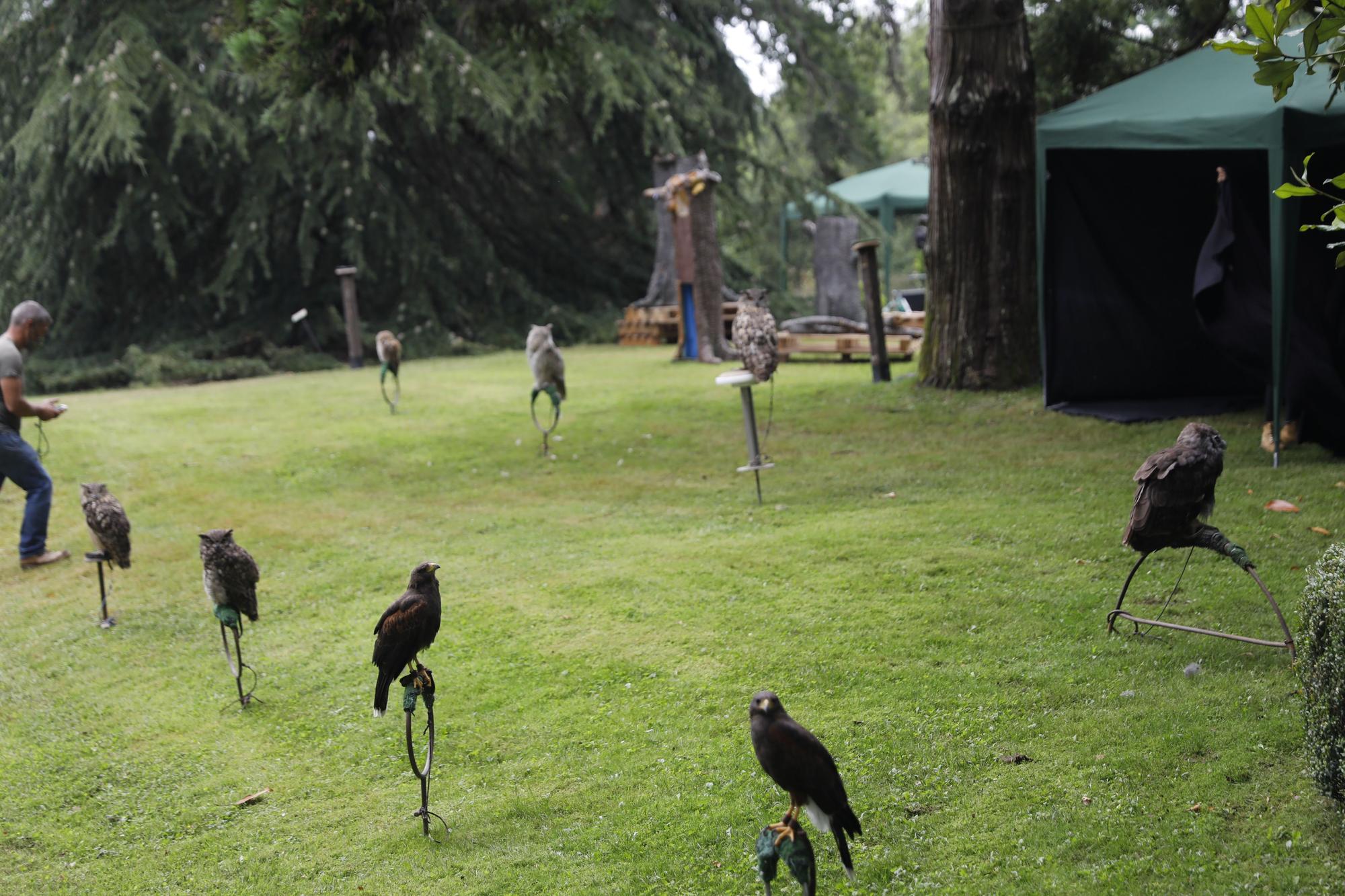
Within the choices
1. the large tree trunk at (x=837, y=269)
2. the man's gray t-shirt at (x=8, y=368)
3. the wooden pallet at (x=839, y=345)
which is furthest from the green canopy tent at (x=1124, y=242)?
the large tree trunk at (x=837, y=269)

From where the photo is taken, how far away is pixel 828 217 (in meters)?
20.5

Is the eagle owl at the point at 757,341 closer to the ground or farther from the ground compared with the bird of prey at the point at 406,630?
farther from the ground

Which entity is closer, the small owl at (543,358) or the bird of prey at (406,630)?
the bird of prey at (406,630)

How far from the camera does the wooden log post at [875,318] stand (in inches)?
493

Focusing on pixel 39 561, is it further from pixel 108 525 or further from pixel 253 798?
pixel 253 798

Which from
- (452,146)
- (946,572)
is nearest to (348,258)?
(452,146)

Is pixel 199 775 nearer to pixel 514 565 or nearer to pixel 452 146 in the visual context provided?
pixel 514 565

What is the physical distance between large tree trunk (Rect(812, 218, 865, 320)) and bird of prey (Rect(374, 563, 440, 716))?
54.8 feet

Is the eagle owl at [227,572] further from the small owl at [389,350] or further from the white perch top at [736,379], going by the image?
the small owl at [389,350]

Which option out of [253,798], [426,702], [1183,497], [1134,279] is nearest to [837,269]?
[1134,279]

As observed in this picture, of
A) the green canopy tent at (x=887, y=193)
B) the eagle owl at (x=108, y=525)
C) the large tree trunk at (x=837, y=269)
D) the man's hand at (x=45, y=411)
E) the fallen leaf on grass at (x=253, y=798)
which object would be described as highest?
the green canopy tent at (x=887, y=193)

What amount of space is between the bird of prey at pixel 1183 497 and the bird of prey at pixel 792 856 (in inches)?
103

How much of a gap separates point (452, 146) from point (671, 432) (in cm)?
1390

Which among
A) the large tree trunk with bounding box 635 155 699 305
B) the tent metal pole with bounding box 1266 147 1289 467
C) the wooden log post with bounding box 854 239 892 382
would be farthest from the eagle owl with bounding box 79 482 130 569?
the large tree trunk with bounding box 635 155 699 305
